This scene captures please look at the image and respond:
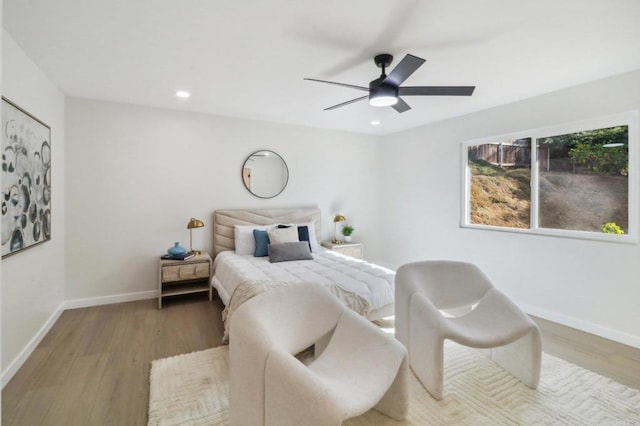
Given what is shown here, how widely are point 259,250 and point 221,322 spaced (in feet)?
3.23

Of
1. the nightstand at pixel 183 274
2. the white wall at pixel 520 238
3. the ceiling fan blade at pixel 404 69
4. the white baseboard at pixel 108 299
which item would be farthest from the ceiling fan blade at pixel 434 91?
the white baseboard at pixel 108 299

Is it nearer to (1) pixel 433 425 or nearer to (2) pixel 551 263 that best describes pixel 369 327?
(1) pixel 433 425

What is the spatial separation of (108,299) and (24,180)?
6.06 feet

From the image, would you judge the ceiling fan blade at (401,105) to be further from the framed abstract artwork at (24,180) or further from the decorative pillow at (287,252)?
the framed abstract artwork at (24,180)

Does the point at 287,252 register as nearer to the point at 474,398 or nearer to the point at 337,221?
the point at 337,221

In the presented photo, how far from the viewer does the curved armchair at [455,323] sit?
213cm

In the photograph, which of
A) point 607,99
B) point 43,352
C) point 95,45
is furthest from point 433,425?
point 95,45

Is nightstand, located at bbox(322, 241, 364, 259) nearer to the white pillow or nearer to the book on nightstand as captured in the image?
the white pillow

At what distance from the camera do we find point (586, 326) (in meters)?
3.15

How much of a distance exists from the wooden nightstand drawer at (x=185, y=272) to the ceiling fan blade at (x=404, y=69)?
2913 mm

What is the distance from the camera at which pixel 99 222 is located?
3771 millimetres

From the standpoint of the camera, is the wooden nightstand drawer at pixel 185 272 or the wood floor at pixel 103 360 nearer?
the wood floor at pixel 103 360

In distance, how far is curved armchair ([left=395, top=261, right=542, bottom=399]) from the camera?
213 centimetres

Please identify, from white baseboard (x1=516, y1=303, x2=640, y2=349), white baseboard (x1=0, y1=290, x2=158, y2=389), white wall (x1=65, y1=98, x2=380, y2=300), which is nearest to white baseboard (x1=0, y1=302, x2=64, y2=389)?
white baseboard (x1=0, y1=290, x2=158, y2=389)
